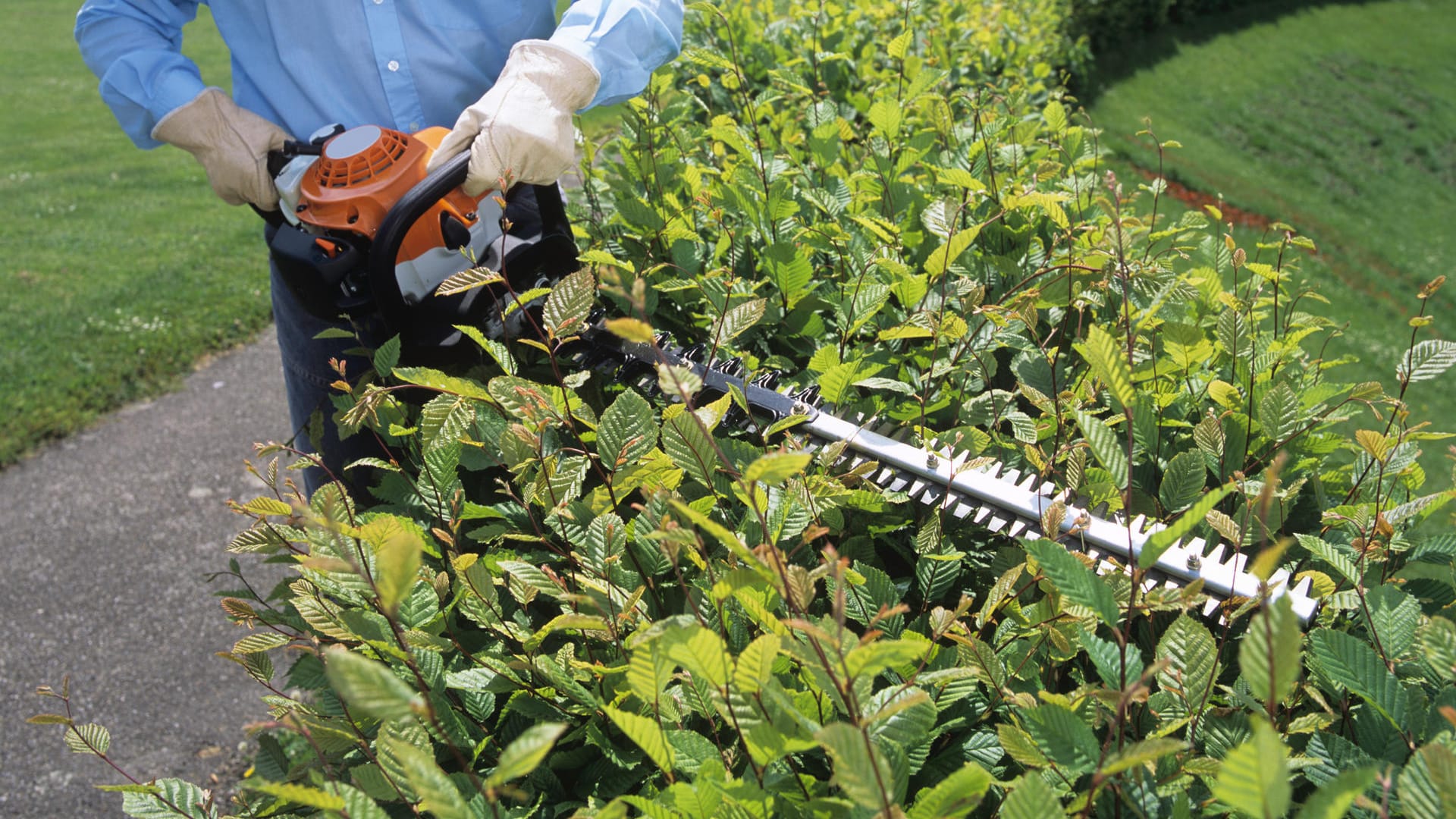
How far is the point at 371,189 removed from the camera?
78.7 inches

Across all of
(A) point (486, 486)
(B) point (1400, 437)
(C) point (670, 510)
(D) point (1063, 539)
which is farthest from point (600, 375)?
(B) point (1400, 437)

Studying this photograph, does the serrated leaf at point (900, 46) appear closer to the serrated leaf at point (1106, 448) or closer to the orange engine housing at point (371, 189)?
the orange engine housing at point (371, 189)

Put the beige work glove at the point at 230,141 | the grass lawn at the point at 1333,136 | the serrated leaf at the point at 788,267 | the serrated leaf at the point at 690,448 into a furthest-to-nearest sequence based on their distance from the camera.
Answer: the grass lawn at the point at 1333,136 → the beige work glove at the point at 230,141 → the serrated leaf at the point at 788,267 → the serrated leaf at the point at 690,448

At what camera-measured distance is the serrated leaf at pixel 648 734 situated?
35.6 inches

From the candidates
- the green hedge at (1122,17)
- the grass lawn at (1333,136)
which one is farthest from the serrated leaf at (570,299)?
the green hedge at (1122,17)

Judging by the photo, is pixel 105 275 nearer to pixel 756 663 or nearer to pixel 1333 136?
pixel 756 663

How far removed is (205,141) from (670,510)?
72.8 inches

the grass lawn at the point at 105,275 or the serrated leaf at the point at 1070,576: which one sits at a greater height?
the serrated leaf at the point at 1070,576

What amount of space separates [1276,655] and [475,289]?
1531mm

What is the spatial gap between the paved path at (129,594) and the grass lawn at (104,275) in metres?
0.30

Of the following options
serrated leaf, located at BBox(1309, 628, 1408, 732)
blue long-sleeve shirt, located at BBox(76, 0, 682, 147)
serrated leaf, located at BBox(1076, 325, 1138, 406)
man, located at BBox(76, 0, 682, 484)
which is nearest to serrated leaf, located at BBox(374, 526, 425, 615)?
serrated leaf, located at BBox(1076, 325, 1138, 406)

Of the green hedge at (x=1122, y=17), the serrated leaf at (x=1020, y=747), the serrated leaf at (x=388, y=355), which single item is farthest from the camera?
the green hedge at (x=1122, y=17)

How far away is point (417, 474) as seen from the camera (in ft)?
5.11

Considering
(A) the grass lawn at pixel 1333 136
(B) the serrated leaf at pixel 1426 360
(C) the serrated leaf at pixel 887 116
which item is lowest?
(A) the grass lawn at pixel 1333 136
